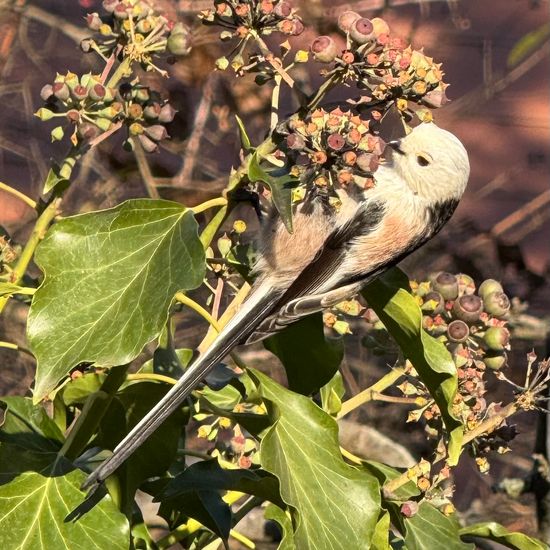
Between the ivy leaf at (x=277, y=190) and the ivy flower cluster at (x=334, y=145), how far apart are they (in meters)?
0.04

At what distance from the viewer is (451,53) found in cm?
331

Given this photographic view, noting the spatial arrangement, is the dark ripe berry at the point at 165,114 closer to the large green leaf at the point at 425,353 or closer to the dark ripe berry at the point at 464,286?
the large green leaf at the point at 425,353

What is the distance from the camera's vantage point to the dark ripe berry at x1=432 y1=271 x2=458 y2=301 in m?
1.93

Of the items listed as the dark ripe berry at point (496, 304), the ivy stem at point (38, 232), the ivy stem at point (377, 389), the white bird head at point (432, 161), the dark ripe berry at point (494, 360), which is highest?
the ivy stem at point (38, 232)

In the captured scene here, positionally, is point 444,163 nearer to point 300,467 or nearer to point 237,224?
point 237,224

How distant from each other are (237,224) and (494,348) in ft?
1.49

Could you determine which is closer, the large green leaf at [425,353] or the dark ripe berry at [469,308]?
the large green leaf at [425,353]

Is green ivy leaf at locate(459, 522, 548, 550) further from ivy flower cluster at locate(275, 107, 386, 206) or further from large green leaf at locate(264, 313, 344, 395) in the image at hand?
ivy flower cluster at locate(275, 107, 386, 206)

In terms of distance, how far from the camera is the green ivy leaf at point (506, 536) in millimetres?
1974

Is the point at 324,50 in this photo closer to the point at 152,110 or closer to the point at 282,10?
the point at 282,10

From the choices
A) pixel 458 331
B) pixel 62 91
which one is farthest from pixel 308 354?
pixel 62 91

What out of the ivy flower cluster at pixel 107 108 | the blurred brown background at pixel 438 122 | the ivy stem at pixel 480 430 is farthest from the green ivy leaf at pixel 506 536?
the blurred brown background at pixel 438 122

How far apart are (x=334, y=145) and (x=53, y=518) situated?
62 centimetres

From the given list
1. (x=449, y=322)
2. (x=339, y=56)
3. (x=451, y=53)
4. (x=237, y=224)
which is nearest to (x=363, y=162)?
(x=339, y=56)
